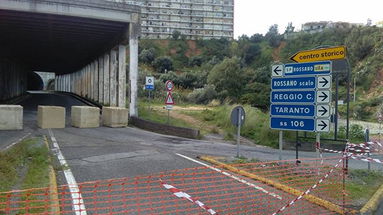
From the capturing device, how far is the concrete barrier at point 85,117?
763 inches

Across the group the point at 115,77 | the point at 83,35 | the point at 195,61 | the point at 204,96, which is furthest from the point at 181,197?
the point at 195,61

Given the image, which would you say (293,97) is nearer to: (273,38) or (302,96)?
(302,96)

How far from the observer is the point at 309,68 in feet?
30.4

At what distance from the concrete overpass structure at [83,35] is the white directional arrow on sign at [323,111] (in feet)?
52.5

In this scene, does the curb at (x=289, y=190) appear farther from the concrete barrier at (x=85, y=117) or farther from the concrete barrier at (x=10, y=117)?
the concrete barrier at (x=10, y=117)

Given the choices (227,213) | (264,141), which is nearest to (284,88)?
(227,213)

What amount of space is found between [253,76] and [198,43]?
209 feet

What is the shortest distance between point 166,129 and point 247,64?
83958 mm

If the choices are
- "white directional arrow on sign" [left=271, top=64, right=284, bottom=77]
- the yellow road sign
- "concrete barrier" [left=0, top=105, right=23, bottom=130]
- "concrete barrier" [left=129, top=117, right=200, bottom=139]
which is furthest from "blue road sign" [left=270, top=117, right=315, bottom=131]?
"concrete barrier" [left=0, top=105, right=23, bottom=130]

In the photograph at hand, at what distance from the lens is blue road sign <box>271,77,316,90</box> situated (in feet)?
30.0

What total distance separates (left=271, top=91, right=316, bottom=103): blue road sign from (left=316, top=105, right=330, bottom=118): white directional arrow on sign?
0.26m

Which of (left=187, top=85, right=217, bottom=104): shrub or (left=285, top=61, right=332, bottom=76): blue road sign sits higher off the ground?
(left=285, top=61, right=332, bottom=76): blue road sign

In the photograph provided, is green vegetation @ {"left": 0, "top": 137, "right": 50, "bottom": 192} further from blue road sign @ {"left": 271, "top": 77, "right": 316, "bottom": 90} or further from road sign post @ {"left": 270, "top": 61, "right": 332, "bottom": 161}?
blue road sign @ {"left": 271, "top": 77, "right": 316, "bottom": 90}

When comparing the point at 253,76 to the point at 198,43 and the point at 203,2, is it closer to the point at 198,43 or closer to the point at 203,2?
the point at 198,43
